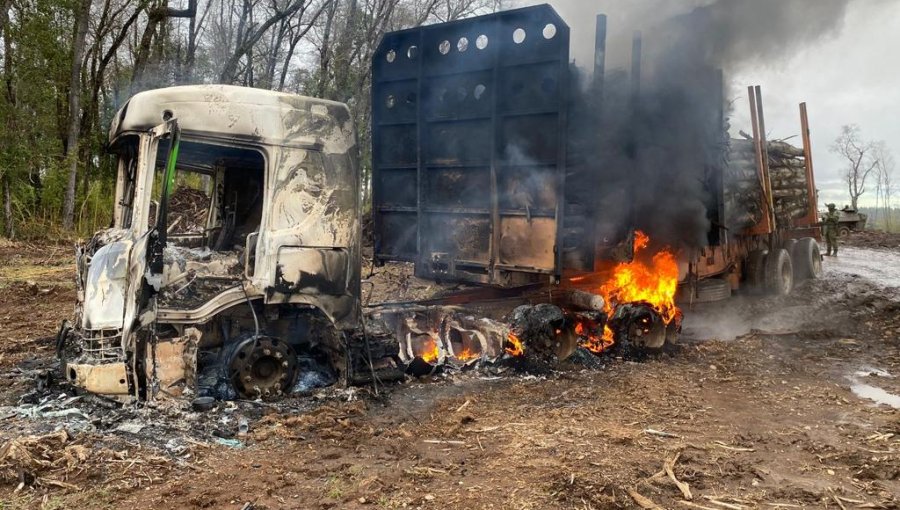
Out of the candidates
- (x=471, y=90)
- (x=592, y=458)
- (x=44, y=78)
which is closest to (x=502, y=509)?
(x=592, y=458)

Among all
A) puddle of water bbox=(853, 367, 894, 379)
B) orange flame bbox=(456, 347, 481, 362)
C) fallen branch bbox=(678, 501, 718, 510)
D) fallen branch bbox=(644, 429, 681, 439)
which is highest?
orange flame bbox=(456, 347, 481, 362)

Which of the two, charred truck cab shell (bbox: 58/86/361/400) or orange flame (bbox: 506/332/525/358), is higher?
charred truck cab shell (bbox: 58/86/361/400)

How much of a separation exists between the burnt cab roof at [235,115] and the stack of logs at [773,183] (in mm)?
6123

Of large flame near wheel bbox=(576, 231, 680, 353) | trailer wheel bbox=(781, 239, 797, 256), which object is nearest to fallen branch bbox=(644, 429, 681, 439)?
large flame near wheel bbox=(576, 231, 680, 353)

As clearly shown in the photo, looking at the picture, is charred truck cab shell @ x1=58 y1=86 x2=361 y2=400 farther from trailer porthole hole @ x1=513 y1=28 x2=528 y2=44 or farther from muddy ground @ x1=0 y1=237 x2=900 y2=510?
trailer porthole hole @ x1=513 y1=28 x2=528 y2=44

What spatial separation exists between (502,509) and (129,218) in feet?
12.9

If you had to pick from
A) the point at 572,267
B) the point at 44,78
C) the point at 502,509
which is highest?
the point at 44,78

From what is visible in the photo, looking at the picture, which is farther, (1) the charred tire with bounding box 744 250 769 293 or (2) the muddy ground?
(1) the charred tire with bounding box 744 250 769 293

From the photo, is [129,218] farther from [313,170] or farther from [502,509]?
[502,509]

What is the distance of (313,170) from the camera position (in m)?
5.46

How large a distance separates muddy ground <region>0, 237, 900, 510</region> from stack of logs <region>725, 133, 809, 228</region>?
10.6 ft

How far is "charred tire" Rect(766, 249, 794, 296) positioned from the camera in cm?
1163

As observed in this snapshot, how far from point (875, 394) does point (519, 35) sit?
5.19 meters

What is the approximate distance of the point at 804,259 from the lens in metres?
13.4
